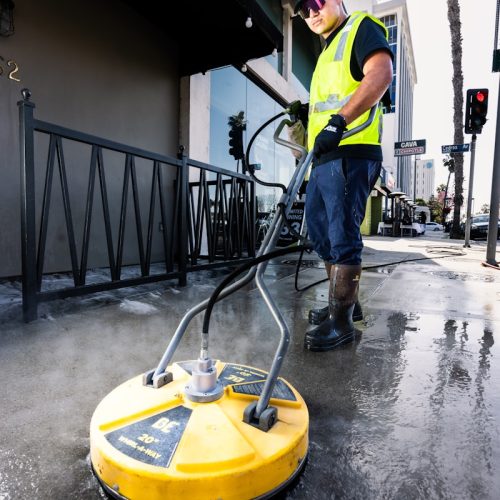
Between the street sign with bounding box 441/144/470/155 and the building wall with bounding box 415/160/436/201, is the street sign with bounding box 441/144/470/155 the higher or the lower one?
the lower one

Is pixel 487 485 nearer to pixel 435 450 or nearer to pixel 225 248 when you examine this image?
pixel 435 450

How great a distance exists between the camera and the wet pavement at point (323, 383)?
946mm

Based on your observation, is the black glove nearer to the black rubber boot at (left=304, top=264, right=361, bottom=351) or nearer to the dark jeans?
the dark jeans

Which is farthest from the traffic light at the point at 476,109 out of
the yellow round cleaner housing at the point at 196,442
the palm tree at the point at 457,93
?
the palm tree at the point at 457,93

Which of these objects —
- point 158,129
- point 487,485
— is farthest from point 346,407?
point 158,129

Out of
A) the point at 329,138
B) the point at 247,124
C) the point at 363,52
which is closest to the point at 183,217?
the point at 363,52

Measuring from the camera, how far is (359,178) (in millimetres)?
1947

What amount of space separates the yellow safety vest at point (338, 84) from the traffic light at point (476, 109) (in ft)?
22.6

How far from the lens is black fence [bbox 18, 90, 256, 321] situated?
7.28 ft

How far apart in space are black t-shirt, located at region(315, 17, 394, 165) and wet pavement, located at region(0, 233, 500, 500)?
105 centimetres

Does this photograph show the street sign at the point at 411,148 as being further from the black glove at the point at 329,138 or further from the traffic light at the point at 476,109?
the black glove at the point at 329,138

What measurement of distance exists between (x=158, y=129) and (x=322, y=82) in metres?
3.66

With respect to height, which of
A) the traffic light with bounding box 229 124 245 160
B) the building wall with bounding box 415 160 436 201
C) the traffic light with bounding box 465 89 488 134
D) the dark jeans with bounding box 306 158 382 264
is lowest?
the dark jeans with bounding box 306 158 382 264

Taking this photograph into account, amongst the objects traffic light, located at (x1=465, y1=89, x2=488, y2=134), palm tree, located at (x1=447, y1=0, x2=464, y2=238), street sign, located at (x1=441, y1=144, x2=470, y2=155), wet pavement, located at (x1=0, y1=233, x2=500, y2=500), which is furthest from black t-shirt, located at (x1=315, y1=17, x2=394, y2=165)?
palm tree, located at (x1=447, y1=0, x2=464, y2=238)
